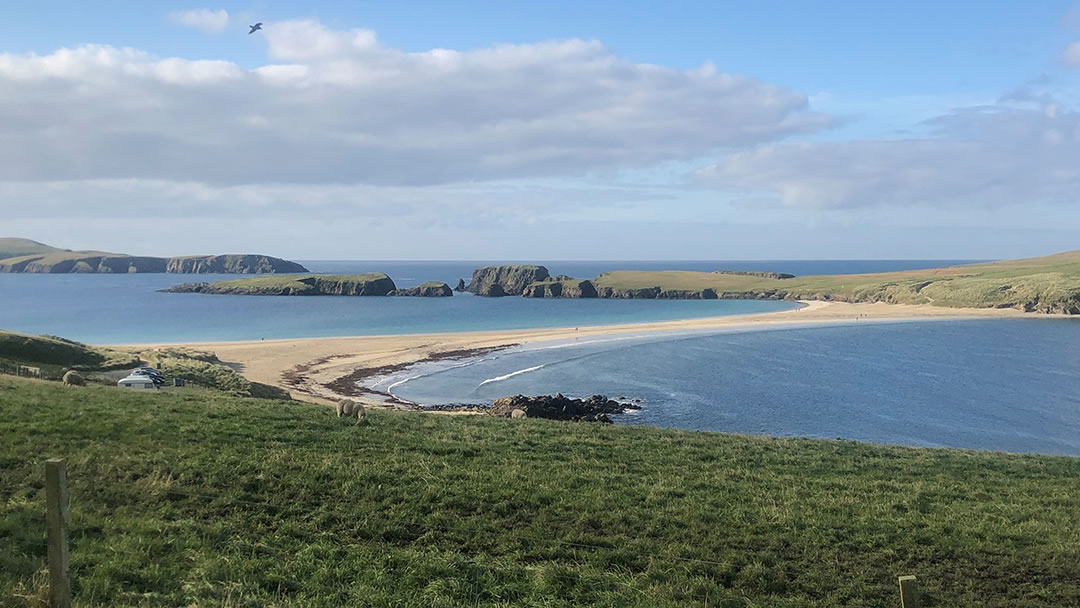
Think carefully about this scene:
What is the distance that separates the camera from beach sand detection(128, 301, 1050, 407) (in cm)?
5356

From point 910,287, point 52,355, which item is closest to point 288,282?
point 910,287

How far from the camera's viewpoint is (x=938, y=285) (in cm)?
14262

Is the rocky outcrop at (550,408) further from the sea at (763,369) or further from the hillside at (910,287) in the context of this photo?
the hillside at (910,287)

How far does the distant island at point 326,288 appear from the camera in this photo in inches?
6939

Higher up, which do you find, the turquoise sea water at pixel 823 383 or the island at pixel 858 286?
the island at pixel 858 286

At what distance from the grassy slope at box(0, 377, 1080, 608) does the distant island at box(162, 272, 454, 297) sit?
15923cm

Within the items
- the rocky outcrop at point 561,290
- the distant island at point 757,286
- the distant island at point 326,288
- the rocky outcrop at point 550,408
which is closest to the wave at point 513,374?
the rocky outcrop at point 550,408

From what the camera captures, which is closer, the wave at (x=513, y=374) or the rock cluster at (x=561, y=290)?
the wave at (x=513, y=374)

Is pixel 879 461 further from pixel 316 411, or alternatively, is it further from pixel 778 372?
pixel 778 372

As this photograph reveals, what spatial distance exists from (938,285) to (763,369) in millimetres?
104550

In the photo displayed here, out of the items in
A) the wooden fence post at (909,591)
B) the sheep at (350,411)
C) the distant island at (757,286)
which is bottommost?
the sheep at (350,411)

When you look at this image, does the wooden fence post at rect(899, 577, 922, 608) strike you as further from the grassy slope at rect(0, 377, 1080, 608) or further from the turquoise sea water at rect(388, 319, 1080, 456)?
the turquoise sea water at rect(388, 319, 1080, 456)

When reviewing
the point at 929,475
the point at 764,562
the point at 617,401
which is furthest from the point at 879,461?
the point at 617,401

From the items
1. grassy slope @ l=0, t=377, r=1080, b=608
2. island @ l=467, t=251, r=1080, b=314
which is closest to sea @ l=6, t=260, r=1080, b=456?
island @ l=467, t=251, r=1080, b=314
